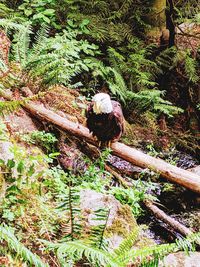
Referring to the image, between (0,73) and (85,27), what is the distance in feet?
8.28

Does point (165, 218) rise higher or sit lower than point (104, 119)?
lower

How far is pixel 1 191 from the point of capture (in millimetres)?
2406

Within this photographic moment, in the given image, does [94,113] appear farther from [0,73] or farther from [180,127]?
[180,127]

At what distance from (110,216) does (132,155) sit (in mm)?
1495

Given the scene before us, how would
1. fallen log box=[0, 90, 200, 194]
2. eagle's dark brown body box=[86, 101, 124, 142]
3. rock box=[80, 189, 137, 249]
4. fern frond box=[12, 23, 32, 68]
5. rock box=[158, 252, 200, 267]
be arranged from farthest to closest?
fern frond box=[12, 23, 32, 68] < eagle's dark brown body box=[86, 101, 124, 142] < fallen log box=[0, 90, 200, 194] < rock box=[158, 252, 200, 267] < rock box=[80, 189, 137, 249]

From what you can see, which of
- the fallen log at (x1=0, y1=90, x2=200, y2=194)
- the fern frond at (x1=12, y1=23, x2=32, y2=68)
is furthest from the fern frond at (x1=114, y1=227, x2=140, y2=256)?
the fern frond at (x1=12, y1=23, x2=32, y2=68)

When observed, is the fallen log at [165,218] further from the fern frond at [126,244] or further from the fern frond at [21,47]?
the fern frond at [21,47]

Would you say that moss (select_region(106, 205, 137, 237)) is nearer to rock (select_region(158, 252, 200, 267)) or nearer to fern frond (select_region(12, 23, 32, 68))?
rock (select_region(158, 252, 200, 267))

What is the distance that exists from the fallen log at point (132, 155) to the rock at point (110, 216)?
116 cm

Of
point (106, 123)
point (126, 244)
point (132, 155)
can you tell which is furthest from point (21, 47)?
point (126, 244)

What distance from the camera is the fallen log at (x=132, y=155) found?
415cm

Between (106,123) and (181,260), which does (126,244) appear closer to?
(181,260)

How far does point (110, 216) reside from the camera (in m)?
3.01

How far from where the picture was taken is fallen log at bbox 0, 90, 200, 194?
4148 millimetres
